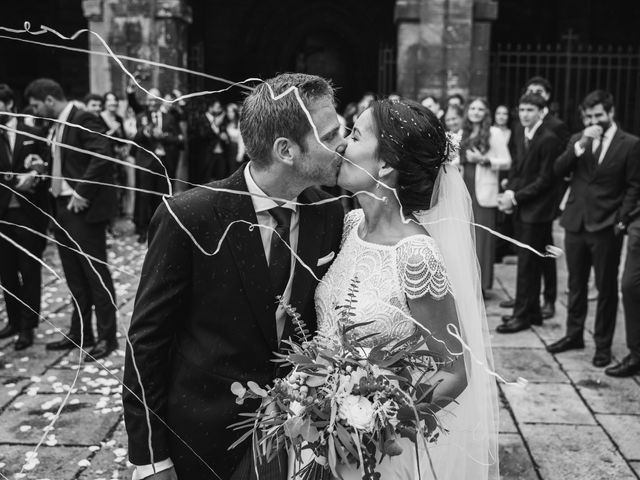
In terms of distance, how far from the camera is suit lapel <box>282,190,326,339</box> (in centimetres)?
244

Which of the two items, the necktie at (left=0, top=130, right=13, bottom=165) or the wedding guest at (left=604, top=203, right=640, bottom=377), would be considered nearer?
the wedding guest at (left=604, top=203, right=640, bottom=377)

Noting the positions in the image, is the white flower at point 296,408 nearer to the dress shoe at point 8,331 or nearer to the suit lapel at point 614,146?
the suit lapel at point 614,146

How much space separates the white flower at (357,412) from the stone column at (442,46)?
1086 cm

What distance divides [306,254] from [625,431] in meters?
3.23

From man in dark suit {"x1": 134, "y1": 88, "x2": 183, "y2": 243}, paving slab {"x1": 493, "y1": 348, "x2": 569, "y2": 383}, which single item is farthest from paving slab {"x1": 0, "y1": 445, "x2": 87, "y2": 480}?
man in dark suit {"x1": 134, "y1": 88, "x2": 183, "y2": 243}

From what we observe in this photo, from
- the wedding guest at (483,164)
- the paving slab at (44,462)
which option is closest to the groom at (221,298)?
the paving slab at (44,462)

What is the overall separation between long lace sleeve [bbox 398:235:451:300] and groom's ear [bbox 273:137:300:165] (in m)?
0.47

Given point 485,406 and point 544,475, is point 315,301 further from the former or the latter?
point 544,475

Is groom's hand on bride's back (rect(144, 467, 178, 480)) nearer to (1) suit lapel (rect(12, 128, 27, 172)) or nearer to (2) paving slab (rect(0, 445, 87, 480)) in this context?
(2) paving slab (rect(0, 445, 87, 480))

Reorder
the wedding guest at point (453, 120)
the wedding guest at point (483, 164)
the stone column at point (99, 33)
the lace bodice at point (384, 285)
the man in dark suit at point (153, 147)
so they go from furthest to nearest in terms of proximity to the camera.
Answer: the stone column at point (99, 33)
the man in dark suit at point (153, 147)
the wedding guest at point (453, 120)
the wedding guest at point (483, 164)
the lace bodice at point (384, 285)

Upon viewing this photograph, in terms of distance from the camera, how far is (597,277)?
6.23m

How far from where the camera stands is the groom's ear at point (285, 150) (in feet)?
7.64

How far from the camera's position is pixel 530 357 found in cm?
628

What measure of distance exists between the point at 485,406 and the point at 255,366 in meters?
0.94
